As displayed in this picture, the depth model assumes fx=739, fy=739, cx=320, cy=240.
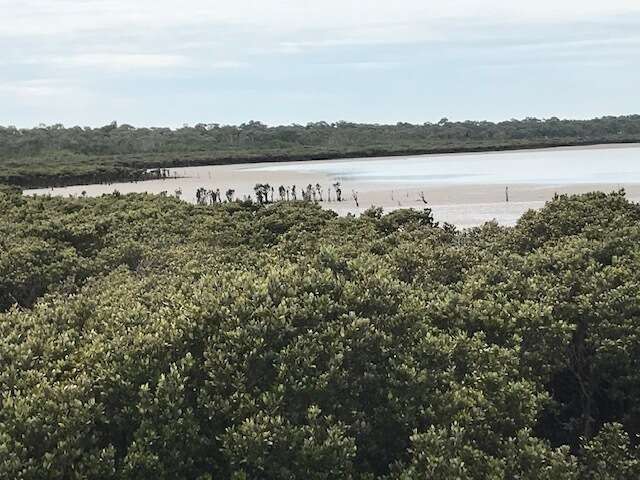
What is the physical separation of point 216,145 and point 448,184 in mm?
92832

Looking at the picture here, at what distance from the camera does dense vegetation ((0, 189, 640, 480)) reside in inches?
223

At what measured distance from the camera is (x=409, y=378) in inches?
253

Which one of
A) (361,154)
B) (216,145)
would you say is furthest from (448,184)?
(216,145)

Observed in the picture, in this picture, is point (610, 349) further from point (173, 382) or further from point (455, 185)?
point (455, 185)

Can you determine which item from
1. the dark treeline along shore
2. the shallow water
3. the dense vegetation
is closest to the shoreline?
the dark treeline along shore

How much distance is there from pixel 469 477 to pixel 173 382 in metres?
2.44

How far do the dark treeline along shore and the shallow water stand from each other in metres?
6.88

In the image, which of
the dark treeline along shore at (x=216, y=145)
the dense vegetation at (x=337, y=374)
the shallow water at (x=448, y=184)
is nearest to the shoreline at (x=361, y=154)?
the dark treeline along shore at (x=216, y=145)

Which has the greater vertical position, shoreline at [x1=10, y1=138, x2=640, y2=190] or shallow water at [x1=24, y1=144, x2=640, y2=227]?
shoreline at [x1=10, y1=138, x2=640, y2=190]

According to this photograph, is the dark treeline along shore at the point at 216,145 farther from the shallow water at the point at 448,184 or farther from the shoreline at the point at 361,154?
the shallow water at the point at 448,184

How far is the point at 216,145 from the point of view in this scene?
143000mm

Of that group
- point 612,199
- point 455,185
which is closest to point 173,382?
point 612,199

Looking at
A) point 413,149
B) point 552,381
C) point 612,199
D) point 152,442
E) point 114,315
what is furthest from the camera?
point 413,149

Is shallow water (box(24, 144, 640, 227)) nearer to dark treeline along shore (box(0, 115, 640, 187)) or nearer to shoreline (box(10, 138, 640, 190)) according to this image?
dark treeline along shore (box(0, 115, 640, 187))
